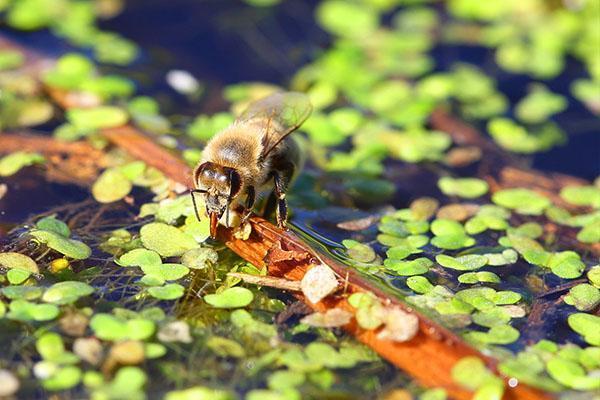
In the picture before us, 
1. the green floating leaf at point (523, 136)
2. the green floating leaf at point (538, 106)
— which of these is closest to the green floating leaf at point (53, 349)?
the green floating leaf at point (523, 136)

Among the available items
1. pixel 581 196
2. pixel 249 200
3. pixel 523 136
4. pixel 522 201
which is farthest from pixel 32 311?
pixel 523 136

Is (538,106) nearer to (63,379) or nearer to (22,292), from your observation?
(22,292)

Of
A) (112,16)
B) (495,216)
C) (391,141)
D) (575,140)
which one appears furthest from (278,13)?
(495,216)

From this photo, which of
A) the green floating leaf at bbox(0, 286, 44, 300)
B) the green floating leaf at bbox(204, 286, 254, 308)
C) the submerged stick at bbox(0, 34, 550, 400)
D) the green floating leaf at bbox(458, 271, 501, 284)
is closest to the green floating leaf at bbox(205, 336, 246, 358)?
the green floating leaf at bbox(204, 286, 254, 308)

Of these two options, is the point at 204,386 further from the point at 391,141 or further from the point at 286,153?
the point at 391,141

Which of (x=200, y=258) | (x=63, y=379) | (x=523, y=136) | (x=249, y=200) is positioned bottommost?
(x=63, y=379)

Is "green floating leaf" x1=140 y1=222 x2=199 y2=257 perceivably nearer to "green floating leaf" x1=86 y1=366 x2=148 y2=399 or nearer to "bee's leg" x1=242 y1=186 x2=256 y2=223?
"bee's leg" x1=242 y1=186 x2=256 y2=223
